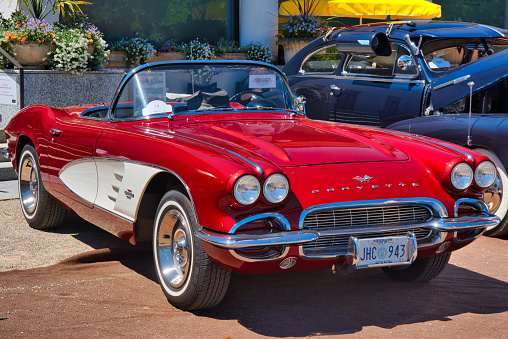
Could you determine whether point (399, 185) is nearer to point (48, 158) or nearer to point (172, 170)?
point (172, 170)

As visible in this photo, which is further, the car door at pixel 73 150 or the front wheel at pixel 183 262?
the car door at pixel 73 150

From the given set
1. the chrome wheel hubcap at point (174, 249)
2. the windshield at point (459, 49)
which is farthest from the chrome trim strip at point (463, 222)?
the windshield at point (459, 49)

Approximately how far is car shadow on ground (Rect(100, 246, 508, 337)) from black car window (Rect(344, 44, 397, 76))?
11.1 feet

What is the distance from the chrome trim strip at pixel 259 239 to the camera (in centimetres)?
344

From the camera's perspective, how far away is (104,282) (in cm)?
445

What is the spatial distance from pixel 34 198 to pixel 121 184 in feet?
6.39

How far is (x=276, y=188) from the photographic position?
3.57 metres

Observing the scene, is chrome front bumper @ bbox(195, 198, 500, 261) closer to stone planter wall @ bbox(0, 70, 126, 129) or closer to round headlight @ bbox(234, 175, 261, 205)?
round headlight @ bbox(234, 175, 261, 205)

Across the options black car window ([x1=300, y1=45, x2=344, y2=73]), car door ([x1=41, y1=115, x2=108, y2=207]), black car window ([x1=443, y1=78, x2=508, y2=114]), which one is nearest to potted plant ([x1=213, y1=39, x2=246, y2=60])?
black car window ([x1=300, y1=45, x2=344, y2=73])

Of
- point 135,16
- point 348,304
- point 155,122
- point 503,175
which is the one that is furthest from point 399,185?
point 135,16

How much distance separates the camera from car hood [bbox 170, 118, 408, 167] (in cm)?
387

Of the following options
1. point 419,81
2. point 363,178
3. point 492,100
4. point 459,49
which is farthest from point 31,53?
point 363,178

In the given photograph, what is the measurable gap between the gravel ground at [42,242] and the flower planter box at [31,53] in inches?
139

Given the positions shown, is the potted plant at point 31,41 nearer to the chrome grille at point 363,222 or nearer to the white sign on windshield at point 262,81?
the white sign on windshield at point 262,81
